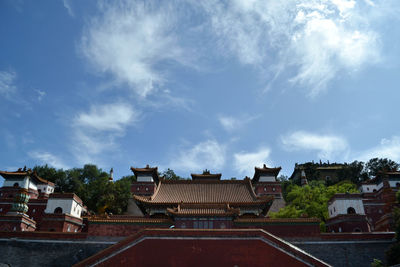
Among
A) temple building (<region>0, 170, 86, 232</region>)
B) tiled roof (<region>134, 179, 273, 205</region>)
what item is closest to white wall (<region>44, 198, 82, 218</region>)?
temple building (<region>0, 170, 86, 232</region>)

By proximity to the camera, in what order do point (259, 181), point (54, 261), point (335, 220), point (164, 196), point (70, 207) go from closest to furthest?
1. point (54, 261)
2. point (164, 196)
3. point (335, 220)
4. point (70, 207)
5. point (259, 181)

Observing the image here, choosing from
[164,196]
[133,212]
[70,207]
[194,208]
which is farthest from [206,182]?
[133,212]

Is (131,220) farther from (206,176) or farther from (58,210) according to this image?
(206,176)

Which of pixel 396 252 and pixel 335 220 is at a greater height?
pixel 335 220

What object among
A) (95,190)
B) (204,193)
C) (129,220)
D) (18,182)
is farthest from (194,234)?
(18,182)

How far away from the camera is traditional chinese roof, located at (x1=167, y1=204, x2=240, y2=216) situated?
19875 mm

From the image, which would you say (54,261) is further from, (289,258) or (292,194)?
(292,194)

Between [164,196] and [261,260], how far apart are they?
40.5 feet

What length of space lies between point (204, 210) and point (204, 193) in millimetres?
6864

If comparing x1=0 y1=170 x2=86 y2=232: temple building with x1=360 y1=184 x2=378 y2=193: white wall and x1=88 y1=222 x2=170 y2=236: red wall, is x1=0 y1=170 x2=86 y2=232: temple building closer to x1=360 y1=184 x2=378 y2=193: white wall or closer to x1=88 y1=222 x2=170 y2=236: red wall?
x1=88 y1=222 x2=170 y2=236: red wall

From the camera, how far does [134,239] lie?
16312 millimetres

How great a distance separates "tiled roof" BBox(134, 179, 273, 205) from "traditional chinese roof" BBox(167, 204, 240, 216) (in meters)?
3.05

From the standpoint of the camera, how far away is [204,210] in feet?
67.4

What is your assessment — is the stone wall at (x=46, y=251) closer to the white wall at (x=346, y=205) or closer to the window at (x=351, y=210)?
the white wall at (x=346, y=205)
